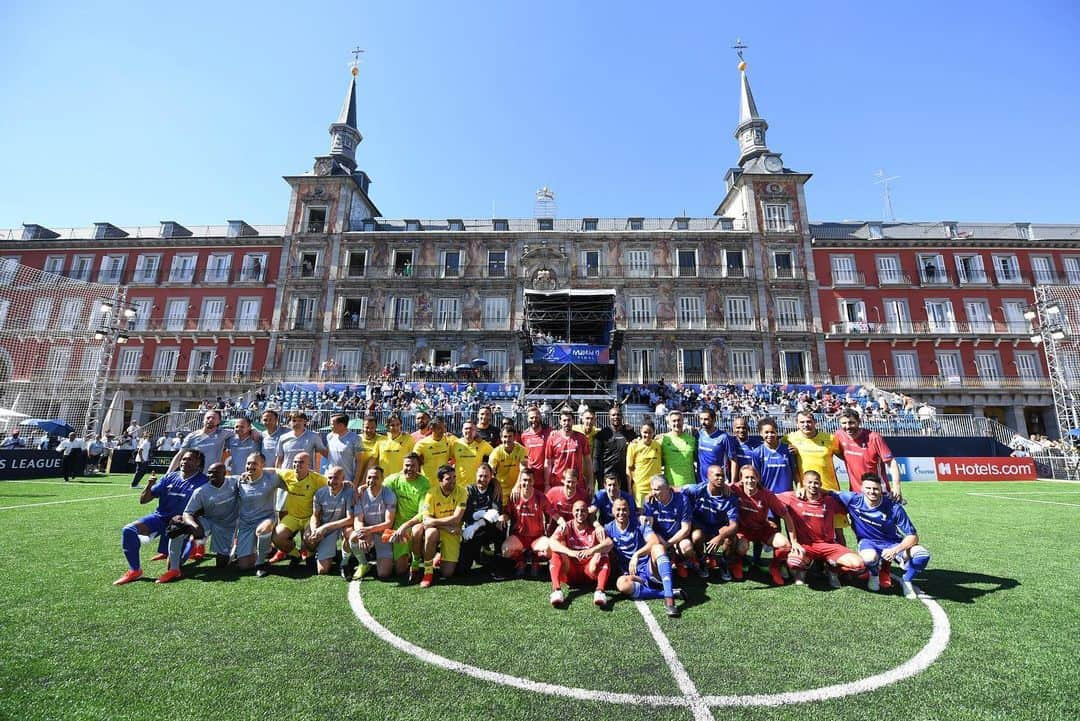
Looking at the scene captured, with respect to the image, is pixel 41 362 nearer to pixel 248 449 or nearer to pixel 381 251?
pixel 381 251

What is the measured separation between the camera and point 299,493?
233 inches

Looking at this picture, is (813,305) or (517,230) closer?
(813,305)

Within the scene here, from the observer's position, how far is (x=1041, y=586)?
478 centimetres

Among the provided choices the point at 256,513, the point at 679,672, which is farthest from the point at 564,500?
the point at 256,513

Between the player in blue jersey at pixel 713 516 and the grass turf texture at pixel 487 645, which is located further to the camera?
the player in blue jersey at pixel 713 516

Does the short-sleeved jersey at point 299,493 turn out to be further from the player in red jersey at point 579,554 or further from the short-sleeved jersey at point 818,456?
the short-sleeved jersey at point 818,456

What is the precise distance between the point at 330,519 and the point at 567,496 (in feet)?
9.81

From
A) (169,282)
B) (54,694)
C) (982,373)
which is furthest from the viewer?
(169,282)

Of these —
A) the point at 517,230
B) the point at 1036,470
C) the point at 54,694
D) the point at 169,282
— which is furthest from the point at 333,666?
the point at 169,282

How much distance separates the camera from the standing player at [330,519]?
17.7 feet

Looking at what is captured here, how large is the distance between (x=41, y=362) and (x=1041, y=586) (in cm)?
3532

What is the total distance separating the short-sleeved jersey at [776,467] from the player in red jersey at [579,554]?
2.49 metres

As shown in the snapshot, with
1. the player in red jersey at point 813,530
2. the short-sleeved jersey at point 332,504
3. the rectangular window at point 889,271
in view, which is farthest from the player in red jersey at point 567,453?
the rectangular window at point 889,271

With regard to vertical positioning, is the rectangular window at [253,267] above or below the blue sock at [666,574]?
above
